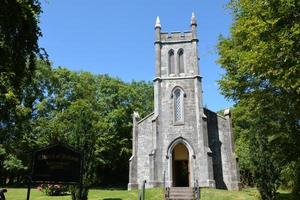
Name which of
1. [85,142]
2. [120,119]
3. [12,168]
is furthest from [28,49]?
[120,119]

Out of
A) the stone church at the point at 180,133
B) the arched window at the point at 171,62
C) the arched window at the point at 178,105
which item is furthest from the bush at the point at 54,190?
the arched window at the point at 171,62

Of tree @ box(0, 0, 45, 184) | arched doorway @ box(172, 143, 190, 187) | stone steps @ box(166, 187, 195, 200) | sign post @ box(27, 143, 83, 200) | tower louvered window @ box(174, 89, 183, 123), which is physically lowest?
stone steps @ box(166, 187, 195, 200)

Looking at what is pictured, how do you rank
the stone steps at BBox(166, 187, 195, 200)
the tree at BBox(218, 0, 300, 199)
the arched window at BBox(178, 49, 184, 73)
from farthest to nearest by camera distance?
the arched window at BBox(178, 49, 184, 73), the stone steps at BBox(166, 187, 195, 200), the tree at BBox(218, 0, 300, 199)

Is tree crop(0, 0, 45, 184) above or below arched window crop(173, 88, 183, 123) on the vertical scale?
below

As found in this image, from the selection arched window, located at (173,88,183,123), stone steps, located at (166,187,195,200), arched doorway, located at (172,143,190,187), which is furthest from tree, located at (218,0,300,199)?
arched doorway, located at (172,143,190,187)

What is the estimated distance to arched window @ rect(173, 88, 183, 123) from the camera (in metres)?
28.3

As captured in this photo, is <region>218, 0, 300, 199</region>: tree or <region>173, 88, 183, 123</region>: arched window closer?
<region>218, 0, 300, 199</region>: tree

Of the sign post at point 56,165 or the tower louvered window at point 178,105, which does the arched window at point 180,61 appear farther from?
the sign post at point 56,165

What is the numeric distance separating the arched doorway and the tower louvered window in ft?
7.68

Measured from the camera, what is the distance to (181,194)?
22797 mm

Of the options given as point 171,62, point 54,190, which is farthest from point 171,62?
point 54,190

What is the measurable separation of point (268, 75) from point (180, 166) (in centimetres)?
1794

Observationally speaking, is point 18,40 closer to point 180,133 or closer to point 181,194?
point 181,194

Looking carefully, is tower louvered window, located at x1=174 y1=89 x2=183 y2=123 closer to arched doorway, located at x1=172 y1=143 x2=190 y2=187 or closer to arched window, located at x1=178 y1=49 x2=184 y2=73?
arched window, located at x1=178 y1=49 x2=184 y2=73
